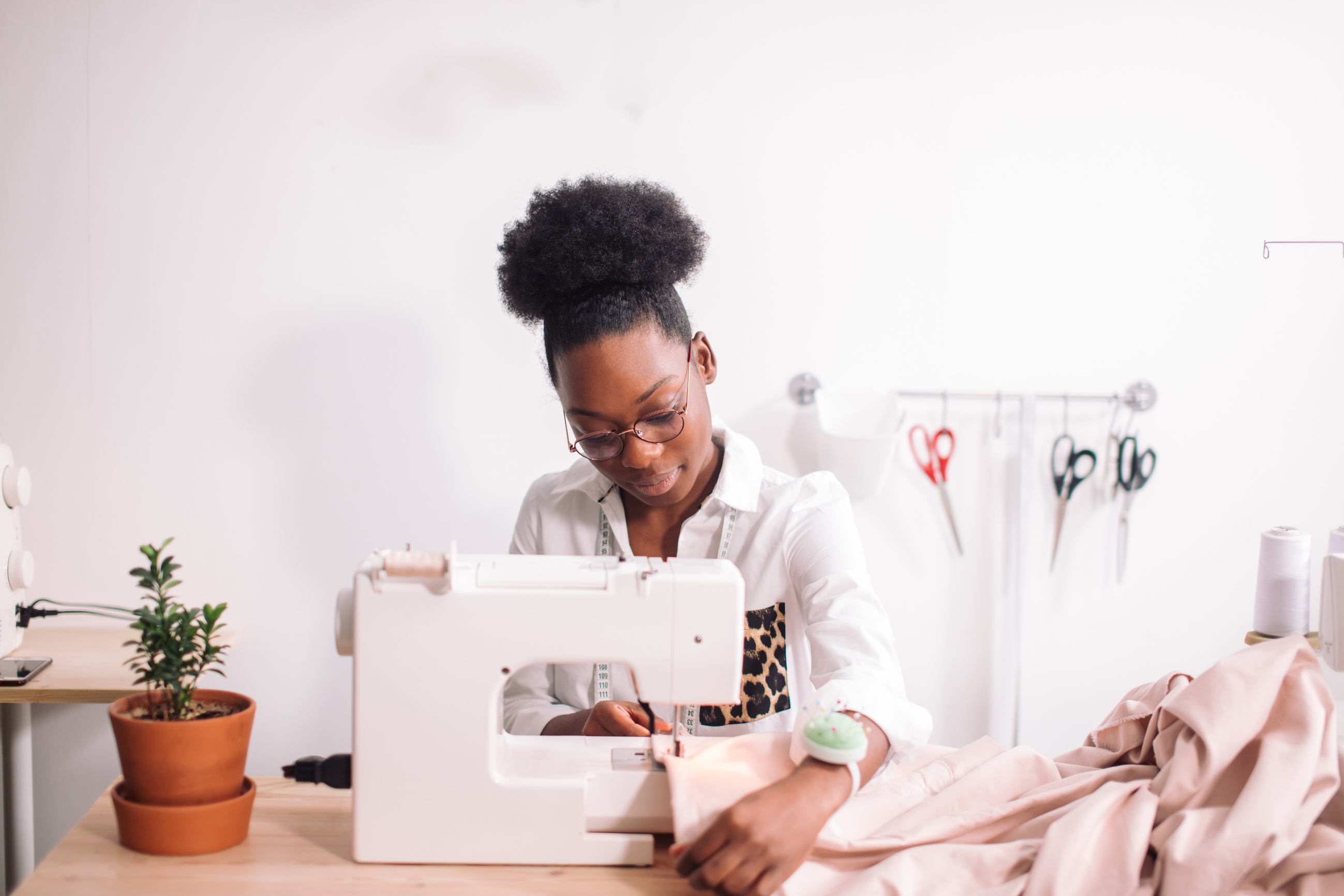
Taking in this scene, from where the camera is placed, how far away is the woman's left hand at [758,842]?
835 mm

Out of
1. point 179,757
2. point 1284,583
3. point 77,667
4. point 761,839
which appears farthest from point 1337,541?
point 77,667

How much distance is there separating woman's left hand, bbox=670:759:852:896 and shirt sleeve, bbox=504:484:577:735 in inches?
20.4

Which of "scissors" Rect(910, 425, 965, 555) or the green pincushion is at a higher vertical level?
"scissors" Rect(910, 425, 965, 555)

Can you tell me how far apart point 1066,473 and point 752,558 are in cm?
91

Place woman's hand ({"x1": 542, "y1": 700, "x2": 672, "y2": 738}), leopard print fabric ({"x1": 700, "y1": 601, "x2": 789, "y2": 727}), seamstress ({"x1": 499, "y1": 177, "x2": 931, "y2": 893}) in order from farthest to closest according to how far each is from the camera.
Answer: leopard print fabric ({"x1": 700, "y1": 601, "x2": 789, "y2": 727})
seamstress ({"x1": 499, "y1": 177, "x2": 931, "y2": 893})
woman's hand ({"x1": 542, "y1": 700, "x2": 672, "y2": 738})

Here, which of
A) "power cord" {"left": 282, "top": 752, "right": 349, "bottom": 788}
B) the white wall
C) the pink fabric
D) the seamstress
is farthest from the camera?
the white wall

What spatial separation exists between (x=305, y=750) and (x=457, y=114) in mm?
1368

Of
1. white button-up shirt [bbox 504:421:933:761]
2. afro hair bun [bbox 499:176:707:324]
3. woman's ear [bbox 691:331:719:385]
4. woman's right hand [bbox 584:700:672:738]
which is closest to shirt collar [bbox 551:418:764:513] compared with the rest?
white button-up shirt [bbox 504:421:933:761]

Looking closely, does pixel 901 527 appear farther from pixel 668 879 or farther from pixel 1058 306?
pixel 668 879

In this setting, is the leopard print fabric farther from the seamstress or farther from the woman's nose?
the woman's nose

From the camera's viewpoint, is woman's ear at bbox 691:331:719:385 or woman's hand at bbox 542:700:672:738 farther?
woman's ear at bbox 691:331:719:385

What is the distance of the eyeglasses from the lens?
125cm

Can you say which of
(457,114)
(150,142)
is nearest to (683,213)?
(457,114)

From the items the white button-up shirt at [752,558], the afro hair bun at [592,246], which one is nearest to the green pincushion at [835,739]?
the white button-up shirt at [752,558]
